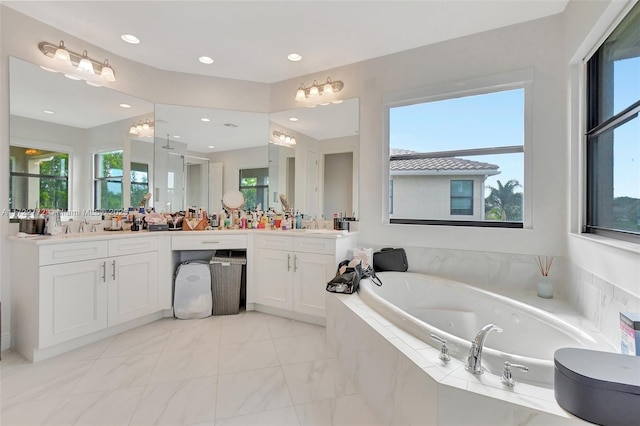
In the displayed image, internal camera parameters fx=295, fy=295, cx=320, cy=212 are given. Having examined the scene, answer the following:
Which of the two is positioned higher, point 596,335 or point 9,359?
point 596,335

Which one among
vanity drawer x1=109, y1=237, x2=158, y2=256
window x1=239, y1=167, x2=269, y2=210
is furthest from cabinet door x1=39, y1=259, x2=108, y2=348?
window x1=239, y1=167, x2=269, y2=210

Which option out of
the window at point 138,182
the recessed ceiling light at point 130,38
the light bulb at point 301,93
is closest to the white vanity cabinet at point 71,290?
the window at point 138,182

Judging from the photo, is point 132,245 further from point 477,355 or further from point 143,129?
point 477,355

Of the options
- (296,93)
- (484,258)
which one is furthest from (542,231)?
(296,93)

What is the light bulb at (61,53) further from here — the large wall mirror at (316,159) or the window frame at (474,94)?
the window frame at (474,94)

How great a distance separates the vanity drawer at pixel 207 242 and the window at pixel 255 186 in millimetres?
572

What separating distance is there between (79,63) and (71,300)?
2003 millimetres

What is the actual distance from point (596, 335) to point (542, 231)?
97 cm

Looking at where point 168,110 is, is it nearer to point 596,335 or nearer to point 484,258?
point 484,258

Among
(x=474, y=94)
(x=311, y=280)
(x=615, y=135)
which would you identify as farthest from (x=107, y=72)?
(x=615, y=135)

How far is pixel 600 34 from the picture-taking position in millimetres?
1764

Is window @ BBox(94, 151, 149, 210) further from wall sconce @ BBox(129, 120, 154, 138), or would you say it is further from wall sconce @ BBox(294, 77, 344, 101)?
wall sconce @ BBox(294, 77, 344, 101)

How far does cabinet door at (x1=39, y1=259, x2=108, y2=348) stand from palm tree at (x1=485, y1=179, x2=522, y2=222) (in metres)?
3.30

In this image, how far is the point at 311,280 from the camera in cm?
280
